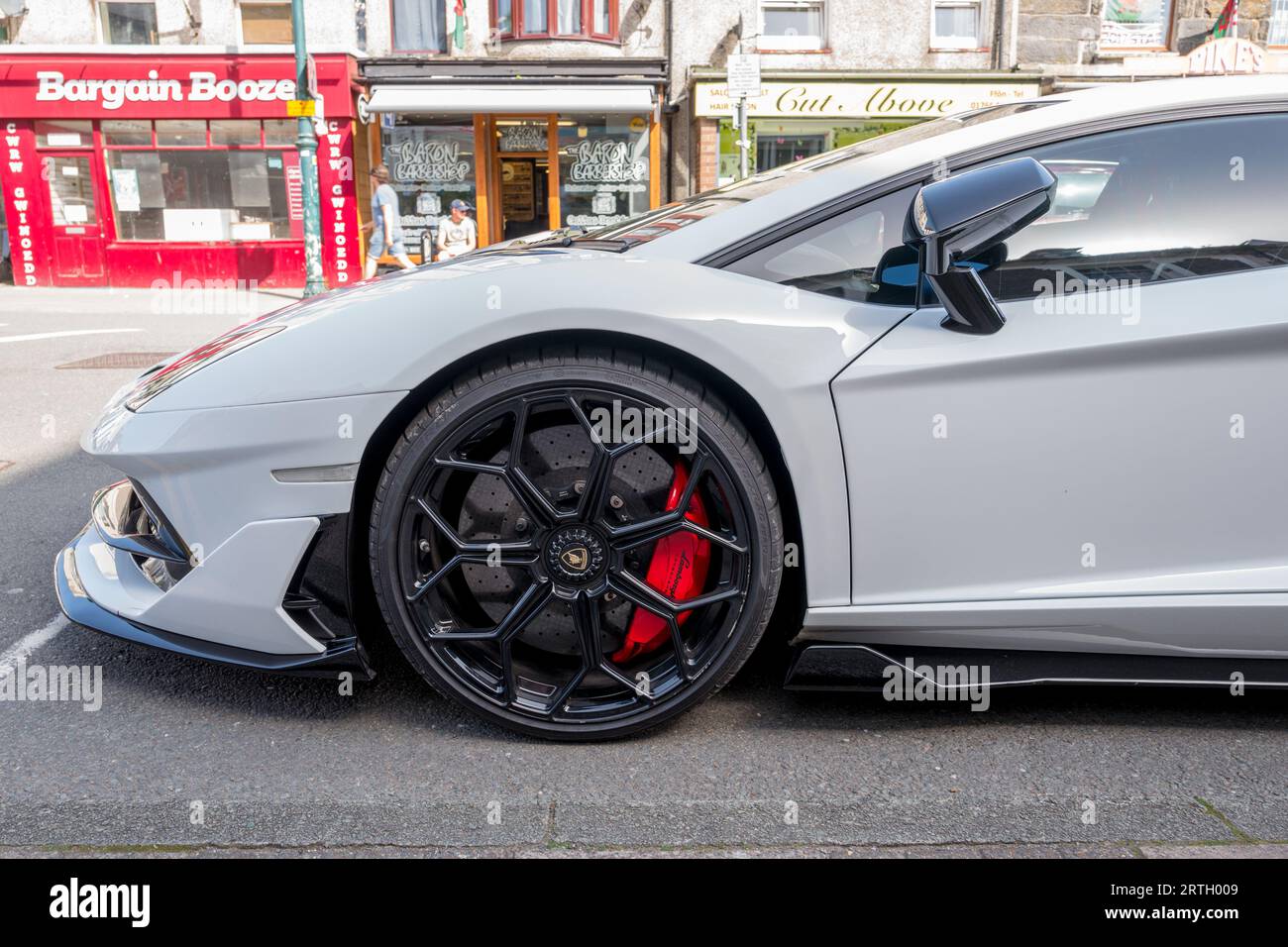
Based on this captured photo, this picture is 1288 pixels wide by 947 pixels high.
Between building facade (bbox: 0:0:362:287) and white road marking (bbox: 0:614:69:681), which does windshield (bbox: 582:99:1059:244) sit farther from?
building facade (bbox: 0:0:362:287)

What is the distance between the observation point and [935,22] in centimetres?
1625

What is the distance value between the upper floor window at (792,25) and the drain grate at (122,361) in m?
11.8

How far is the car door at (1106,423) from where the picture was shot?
1.91 m

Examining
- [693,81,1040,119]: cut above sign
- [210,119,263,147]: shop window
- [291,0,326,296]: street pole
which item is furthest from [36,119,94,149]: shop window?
[693,81,1040,119]: cut above sign

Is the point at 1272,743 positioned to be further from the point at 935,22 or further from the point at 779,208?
the point at 935,22

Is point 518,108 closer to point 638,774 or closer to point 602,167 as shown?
point 602,167

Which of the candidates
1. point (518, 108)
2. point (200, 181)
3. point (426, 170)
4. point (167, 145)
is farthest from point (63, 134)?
point (518, 108)

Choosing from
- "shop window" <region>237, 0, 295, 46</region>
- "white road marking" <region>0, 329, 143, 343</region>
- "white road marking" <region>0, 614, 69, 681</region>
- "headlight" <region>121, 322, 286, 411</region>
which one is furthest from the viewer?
"shop window" <region>237, 0, 295, 46</region>

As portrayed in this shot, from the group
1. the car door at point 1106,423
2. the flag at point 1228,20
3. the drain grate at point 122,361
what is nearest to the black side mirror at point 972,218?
the car door at point 1106,423

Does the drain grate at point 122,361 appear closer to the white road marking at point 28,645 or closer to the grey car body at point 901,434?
the white road marking at point 28,645

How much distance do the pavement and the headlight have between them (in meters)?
0.68

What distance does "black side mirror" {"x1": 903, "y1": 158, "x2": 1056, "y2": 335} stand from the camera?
1821 mm

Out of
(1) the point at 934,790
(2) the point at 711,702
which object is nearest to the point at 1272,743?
(1) the point at 934,790

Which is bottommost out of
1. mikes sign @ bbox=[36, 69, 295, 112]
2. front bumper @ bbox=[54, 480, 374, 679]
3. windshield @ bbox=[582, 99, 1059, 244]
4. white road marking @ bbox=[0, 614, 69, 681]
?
white road marking @ bbox=[0, 614, 69, 681]
